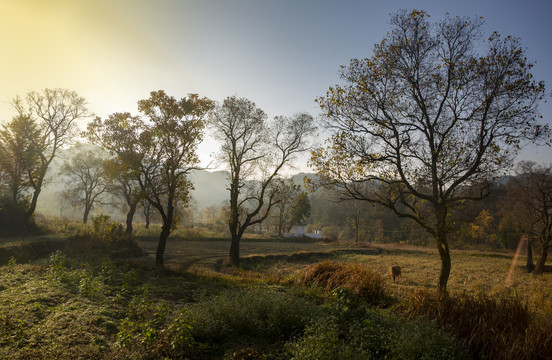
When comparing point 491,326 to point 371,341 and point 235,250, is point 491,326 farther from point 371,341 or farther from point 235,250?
point 235,250

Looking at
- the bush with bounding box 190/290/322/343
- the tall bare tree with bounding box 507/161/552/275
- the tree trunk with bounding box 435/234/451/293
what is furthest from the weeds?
the tall bare tree with bounding box 507/161/552/275

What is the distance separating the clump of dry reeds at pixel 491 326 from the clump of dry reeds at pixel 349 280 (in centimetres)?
153

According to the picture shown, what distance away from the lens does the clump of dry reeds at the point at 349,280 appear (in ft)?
29.1

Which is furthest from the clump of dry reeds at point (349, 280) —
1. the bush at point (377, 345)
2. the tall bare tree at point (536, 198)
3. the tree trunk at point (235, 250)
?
the tall bare tree at point (536, 198)

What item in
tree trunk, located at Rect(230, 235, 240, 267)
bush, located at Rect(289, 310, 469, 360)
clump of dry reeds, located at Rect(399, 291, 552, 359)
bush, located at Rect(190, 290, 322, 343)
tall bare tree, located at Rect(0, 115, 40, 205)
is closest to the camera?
bush, located at Rect(289, 310, 469, 360)

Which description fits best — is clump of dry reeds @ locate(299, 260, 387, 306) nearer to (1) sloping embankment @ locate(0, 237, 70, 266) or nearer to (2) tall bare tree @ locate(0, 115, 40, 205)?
(1) sloping embankment @ locate(0, 237, 70, 266)

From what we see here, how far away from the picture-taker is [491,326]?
18.3ft

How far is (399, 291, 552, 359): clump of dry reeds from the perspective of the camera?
4875 millimetres

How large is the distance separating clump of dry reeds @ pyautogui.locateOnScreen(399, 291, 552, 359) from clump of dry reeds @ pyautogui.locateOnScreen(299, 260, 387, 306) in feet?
5.01

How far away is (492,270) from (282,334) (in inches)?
972

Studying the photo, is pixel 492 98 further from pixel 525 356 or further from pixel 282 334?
pixel 282 334

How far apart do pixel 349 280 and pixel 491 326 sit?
4.27 meters

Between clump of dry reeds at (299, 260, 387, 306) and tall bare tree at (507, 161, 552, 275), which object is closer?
clump of dry reeds at (299, 260, 387, 306)

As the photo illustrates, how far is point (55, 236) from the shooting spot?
65.7 ft
